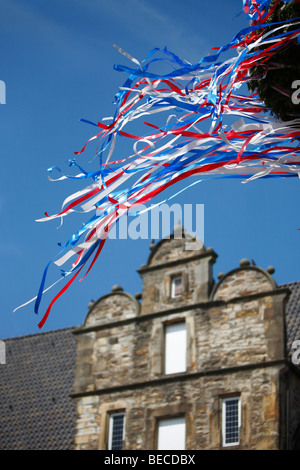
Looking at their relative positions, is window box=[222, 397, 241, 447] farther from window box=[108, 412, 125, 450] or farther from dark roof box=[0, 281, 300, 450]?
window box=[108, 412, 125, 450]

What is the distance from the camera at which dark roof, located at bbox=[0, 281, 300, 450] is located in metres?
18.7

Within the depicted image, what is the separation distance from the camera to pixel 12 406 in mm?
20812

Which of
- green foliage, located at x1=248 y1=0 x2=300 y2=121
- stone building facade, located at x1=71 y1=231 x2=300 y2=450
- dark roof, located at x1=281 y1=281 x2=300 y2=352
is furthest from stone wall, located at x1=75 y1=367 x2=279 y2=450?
green foliage, located at x1=248 y1=0 x2=300 y2=121

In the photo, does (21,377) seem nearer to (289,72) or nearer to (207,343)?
(207,343)

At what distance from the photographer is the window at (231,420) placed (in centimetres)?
1545

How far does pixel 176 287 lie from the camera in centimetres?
1761

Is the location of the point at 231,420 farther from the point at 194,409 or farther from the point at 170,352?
the point at 170,352

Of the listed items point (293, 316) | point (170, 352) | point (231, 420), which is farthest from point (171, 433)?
point (293, 316)

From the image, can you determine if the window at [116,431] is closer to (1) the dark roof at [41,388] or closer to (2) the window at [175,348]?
(2) the window at [175,348]

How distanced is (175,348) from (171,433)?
1.62 metres

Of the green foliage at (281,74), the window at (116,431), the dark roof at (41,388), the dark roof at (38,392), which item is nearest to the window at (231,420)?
the dark roof at (41,388)

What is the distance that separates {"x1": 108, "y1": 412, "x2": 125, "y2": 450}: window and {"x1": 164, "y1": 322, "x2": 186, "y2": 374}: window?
1.26 meters

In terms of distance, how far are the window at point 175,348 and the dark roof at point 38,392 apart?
2878 millimetres
